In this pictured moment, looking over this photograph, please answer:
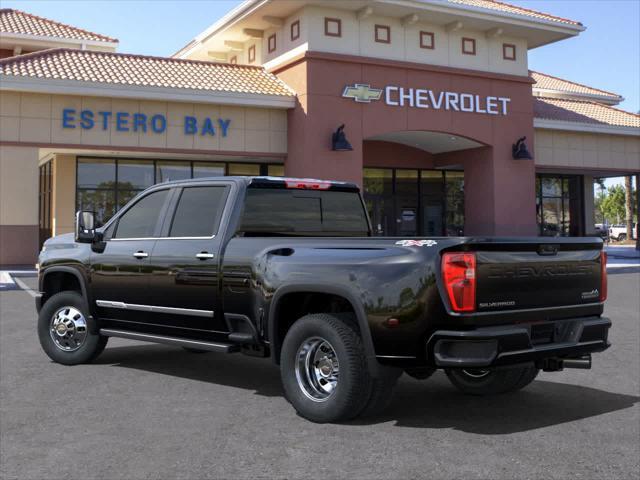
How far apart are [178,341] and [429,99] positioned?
2261 centimetres

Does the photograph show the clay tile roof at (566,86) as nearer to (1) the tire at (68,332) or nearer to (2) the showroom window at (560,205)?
(2) the showroom window at (560,205)

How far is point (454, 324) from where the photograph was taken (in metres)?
5.15

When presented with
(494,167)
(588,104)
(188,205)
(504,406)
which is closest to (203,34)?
(494,167)

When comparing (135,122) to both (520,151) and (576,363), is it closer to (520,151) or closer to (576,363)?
(520,151)

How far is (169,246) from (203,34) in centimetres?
2602

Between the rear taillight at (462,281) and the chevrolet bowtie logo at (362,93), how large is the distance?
21992mm

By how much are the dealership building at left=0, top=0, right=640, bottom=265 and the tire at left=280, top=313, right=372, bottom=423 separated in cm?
2030

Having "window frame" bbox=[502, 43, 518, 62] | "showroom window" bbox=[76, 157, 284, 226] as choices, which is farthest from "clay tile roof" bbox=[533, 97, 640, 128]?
"showroom window" bbox=[76, 157, 284, 226]

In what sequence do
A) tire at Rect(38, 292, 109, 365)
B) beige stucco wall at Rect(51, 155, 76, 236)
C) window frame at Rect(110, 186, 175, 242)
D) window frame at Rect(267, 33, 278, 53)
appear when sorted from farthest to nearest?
1. window frame at Rect(267, 33, 278, 53)
2. beige stucco wall at Rect(51, 155, 76, 236)
3. tire at Rect(38, 292, 109, 365)
4. window frame at Rect(110, 186, 175, 242)

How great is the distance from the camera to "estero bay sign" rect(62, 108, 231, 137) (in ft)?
79.7

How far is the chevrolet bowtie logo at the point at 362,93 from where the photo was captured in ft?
87.0

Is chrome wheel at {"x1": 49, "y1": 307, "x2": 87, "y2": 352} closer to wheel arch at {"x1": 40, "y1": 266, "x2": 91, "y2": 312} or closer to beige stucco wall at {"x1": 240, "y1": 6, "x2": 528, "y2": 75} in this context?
wheel arch at {"x1": 40, "y1": 266, "x2": 91, "y2": 312}

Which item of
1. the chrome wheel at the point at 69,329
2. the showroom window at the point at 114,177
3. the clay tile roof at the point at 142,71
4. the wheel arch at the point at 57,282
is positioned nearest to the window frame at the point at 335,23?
the clay tile roof at the point at 142,71

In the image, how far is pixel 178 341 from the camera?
7137 mm
